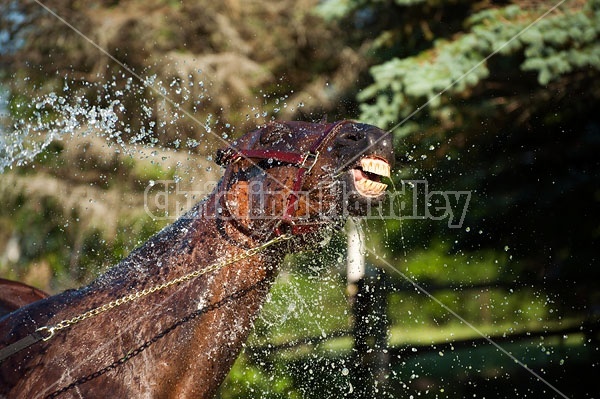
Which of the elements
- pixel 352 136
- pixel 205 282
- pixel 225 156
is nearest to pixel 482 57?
pixel 352 136

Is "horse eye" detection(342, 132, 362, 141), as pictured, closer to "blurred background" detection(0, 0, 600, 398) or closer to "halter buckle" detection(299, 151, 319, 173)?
"halter buckle" detection(299, 151, 319, 173)

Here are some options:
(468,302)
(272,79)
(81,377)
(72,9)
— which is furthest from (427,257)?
(72,9)

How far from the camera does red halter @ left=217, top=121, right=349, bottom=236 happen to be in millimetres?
2199

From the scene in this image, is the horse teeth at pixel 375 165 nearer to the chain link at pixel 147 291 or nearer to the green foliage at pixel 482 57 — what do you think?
the chain link at pixel 147 291

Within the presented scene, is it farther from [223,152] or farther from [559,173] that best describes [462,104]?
[223,152]

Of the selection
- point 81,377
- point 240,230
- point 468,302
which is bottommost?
point 468,302

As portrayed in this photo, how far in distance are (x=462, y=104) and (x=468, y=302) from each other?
1.84 meters

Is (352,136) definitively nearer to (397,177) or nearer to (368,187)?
(368,187)

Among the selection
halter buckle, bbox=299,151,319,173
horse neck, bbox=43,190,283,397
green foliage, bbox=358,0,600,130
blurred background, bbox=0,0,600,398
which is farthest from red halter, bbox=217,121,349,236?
green foliage, bbox=358,0,600,130

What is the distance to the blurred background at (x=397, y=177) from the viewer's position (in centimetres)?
455

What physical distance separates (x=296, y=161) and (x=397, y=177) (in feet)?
9.09

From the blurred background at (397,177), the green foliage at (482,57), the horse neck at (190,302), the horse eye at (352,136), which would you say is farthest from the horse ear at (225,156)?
the green foliage at (482,57)

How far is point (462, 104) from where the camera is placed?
207 inches

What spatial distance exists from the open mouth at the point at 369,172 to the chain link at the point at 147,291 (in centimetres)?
30
